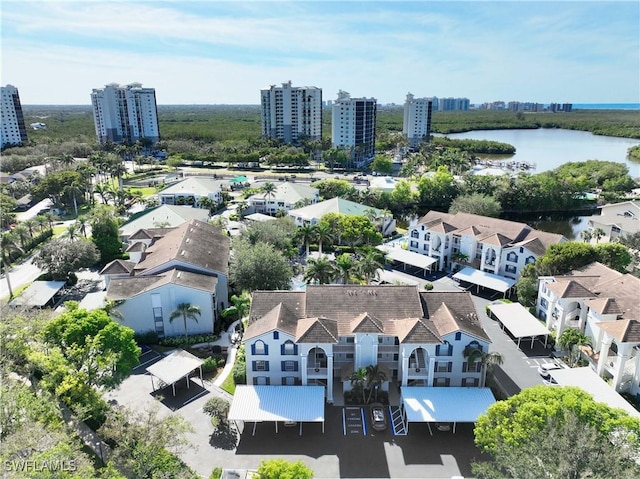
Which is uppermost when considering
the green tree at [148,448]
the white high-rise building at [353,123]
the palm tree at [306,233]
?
the white high-rise building at [353,123]

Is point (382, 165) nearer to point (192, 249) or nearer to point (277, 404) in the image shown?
point (192, 249)

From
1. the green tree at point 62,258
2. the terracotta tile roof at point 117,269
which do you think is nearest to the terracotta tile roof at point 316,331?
the terracotta tile roof at point 117,269

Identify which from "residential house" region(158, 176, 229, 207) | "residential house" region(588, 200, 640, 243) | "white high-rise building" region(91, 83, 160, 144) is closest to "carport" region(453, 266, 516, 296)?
"residential house" region(588, 200, 640, 243)

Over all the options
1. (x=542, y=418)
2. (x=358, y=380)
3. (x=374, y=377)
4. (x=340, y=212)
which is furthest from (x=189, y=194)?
(x=542, y=418)

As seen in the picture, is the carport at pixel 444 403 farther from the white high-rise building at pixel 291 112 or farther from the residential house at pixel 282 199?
the white high-rise building at pixel 291 112

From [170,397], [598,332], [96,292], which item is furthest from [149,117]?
[598,332]

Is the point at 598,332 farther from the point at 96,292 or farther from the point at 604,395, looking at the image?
the point at 96,292
